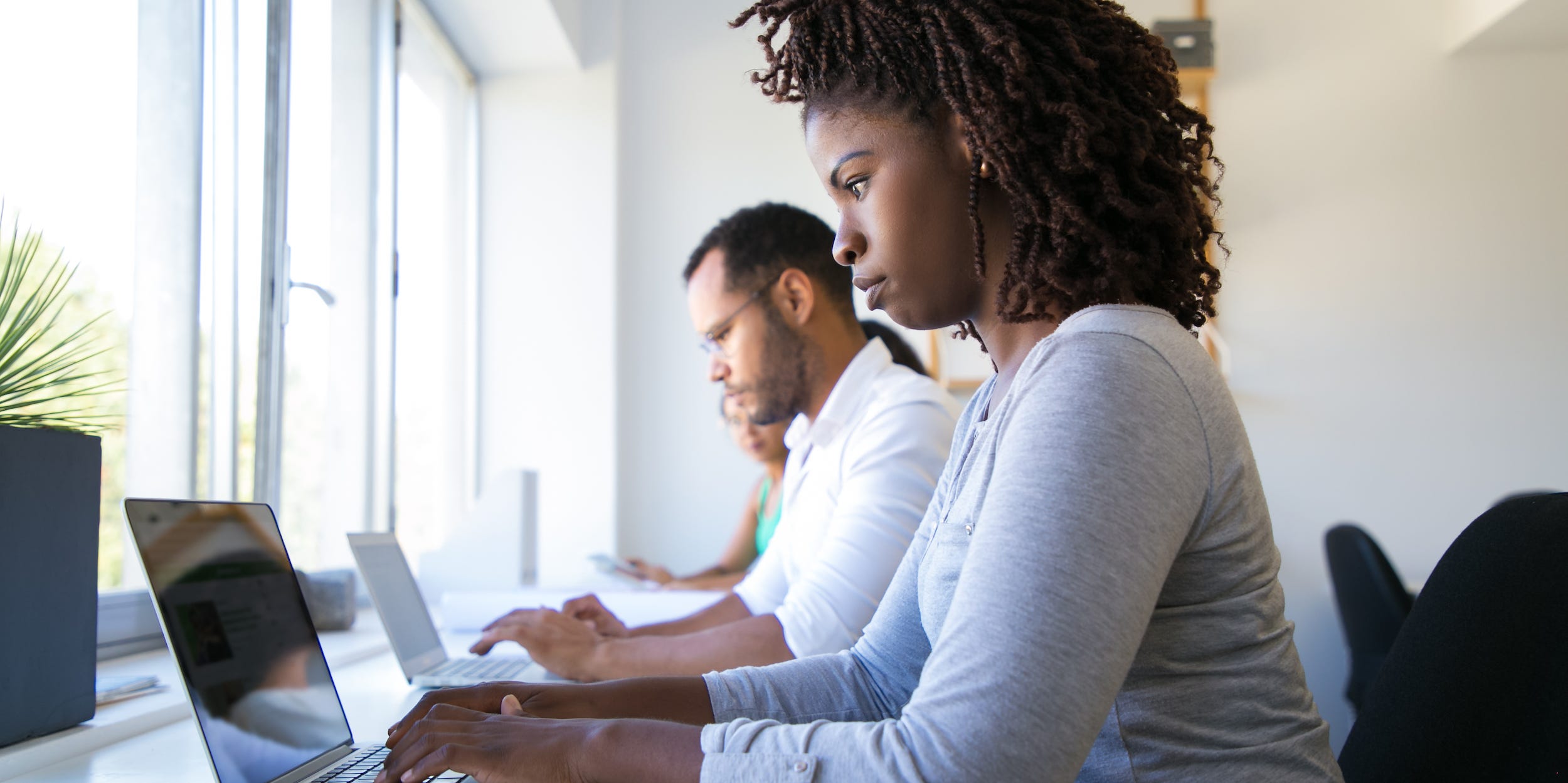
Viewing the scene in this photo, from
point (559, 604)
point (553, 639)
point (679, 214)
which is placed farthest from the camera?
point (679, 214)

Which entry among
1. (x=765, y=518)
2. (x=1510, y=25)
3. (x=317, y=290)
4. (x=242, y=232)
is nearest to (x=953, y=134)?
(x=242, y=232)

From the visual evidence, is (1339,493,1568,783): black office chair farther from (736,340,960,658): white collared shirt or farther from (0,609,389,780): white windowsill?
(0,609,389,780): white windowsill

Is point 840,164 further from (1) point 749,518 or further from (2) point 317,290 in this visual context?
(1) point 749,518

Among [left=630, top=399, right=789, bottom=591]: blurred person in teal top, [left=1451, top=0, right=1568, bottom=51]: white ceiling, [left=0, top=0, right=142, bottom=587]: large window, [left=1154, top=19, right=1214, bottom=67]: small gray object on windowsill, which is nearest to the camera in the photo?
[left=0, top=0, right=142, bottom=587]: large window

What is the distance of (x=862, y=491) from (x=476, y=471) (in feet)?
7.53

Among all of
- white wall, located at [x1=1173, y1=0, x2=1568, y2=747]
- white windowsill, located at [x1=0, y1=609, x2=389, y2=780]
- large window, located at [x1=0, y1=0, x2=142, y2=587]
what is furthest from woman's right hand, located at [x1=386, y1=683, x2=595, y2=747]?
white wall, located at [x1=1173, y1=0, x2=1568, y2=747]

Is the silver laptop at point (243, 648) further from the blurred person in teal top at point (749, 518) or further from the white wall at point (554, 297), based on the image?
the white wall at point (554, 297)

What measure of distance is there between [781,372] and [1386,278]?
8.57 feet

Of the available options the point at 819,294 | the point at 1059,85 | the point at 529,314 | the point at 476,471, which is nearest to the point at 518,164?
the point at 529,314

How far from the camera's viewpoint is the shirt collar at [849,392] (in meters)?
1.87

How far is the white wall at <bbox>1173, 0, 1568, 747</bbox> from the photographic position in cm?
362

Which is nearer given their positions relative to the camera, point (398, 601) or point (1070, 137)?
point (1070, 137)

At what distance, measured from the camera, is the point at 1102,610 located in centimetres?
63

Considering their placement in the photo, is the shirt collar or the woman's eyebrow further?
the shirt collar
